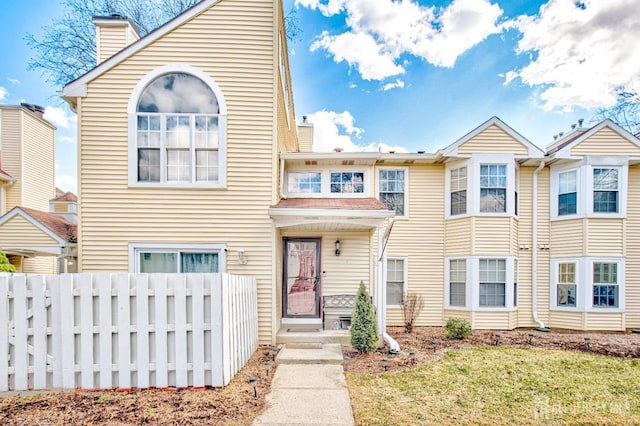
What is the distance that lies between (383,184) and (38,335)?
8188 millimetres

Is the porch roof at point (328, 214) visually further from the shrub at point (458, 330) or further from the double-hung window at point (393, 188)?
the shrub at point (458, 330)

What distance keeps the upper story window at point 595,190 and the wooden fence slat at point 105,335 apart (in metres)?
11.4

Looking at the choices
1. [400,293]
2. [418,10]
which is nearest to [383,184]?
[400,293]

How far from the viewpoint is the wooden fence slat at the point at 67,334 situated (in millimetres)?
3840

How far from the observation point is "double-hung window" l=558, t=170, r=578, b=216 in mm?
8773

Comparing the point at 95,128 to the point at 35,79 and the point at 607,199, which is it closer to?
the point at 35,79

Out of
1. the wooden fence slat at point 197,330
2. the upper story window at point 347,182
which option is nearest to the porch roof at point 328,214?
the upper story window at point 347,182

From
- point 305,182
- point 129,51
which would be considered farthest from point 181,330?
point 129,51

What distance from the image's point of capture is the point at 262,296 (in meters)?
6.43

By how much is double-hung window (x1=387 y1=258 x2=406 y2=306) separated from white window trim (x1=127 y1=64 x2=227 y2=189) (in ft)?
18.4

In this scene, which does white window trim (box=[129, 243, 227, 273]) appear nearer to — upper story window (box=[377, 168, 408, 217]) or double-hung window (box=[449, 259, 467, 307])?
upper story window (box=[377, 168, 408, 217])

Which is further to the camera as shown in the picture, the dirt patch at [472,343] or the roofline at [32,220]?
the roofline at [32,220]

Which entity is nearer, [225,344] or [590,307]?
[225,344]

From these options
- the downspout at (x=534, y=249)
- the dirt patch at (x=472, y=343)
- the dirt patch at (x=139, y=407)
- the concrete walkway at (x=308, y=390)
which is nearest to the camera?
the dirt patch at (x=139, y=407)
